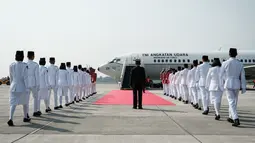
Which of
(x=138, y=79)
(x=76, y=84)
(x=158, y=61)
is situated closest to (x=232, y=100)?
(x=138, y=79)

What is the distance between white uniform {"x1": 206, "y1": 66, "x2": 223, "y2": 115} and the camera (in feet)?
33.1

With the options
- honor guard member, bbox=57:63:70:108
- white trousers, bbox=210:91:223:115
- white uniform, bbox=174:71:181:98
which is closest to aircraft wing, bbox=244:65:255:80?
white uniform, bbox=174:71:181:98

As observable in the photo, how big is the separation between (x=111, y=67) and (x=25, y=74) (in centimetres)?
2987

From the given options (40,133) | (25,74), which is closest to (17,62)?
(25,74)

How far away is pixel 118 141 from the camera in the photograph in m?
6.18

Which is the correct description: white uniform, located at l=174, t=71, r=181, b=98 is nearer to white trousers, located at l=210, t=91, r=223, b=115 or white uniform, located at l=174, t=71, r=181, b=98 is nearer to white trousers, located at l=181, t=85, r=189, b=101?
white trousers, located at l=181, t=85, r=189, b=101

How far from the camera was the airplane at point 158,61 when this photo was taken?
37.6 meters

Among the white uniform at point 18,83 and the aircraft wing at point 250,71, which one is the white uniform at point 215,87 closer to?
the white uniform at point 18,83

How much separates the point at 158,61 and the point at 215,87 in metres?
27.4

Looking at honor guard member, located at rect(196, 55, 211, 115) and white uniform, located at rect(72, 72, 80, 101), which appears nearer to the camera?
honor guard member, located at rect(196, 55, 211, 115)

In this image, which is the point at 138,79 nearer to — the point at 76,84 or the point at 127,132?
the point at 76,84

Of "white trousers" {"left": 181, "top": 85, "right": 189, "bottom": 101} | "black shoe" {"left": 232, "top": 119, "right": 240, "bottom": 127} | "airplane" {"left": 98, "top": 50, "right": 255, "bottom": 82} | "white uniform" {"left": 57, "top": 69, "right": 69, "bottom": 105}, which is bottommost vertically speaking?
"black shoe" {"left": 232, "top": 119, "right": 240, "bottom": 127}

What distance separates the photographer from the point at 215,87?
1028cm

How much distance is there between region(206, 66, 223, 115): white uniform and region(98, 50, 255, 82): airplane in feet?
86.4
